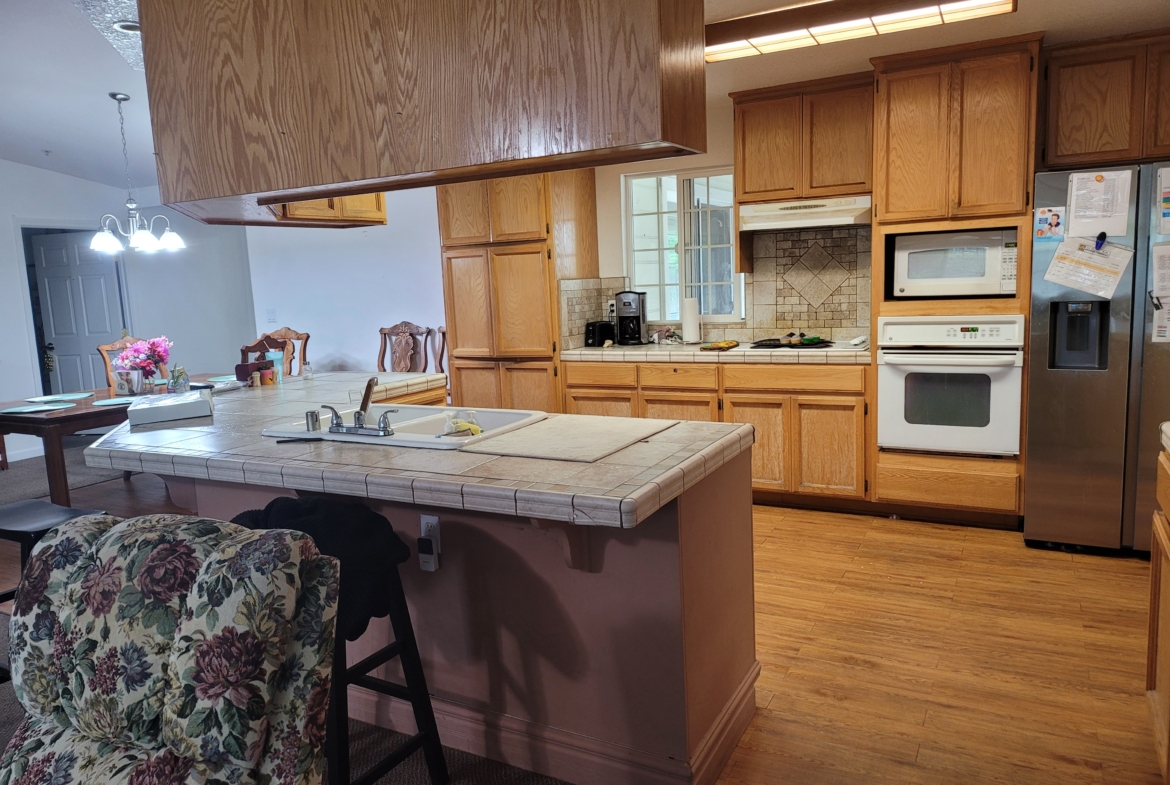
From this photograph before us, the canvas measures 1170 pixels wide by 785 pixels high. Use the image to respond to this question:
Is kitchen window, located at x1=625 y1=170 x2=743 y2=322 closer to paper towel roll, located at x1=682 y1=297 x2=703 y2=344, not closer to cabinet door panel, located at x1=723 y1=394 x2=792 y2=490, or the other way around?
paper towel roll, located at x1=682 y1=297 x2=703 y2=344

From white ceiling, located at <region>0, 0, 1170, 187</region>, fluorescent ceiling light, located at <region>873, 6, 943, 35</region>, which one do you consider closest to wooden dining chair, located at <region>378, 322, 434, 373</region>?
white ceiling, located at <region>0, 0, 1170, 187</region>

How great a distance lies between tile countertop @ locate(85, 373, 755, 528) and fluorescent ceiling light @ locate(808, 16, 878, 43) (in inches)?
Answer: 70.4

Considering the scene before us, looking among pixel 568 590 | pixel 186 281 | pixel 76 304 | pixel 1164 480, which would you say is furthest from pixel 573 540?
pixel 76 304

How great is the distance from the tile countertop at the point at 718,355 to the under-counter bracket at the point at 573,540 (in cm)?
248

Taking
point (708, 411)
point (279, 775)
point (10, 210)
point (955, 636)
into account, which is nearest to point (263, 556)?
point (279, 775)

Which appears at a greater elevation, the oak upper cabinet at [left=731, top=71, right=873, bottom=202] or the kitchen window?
the oak upper cabinet at [left=731, top=71, right=873, bottom=202]

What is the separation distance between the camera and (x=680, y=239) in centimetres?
507

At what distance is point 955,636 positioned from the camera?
2.81m

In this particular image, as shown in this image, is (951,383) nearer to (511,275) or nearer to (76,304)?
(511,275)

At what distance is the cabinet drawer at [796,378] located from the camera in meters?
4.05

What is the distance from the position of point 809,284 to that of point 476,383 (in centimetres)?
Result: 211

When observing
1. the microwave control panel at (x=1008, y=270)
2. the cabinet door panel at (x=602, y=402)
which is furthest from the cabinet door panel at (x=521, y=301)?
the microwave control panel at (x=1008, y=270)

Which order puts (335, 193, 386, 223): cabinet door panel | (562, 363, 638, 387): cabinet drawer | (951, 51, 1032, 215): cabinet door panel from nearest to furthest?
(335, 193, 386, 223): cabinet door panel → (951, 51, 1032, 215): cabinet door panel → (562, 363, 638, 387): cabinet drawer

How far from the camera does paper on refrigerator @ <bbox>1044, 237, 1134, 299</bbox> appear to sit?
10.9 ft
